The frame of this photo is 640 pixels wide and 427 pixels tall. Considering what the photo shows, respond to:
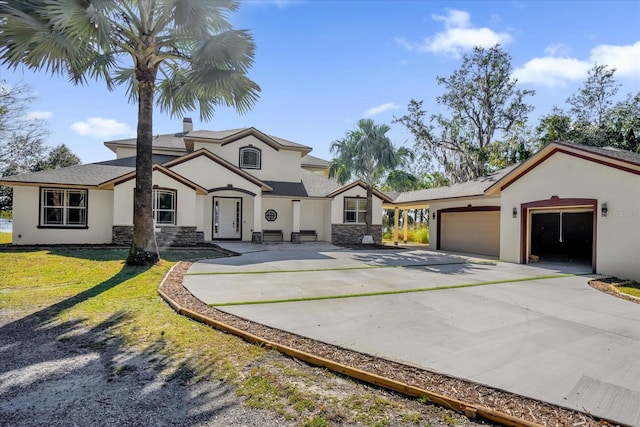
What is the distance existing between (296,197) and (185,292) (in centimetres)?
1302

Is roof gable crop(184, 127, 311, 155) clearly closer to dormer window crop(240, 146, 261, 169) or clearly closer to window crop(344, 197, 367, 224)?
dormer window crop(240, 146, 261, 169)

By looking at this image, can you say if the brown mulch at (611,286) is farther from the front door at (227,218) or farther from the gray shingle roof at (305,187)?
the front door at (227,218)

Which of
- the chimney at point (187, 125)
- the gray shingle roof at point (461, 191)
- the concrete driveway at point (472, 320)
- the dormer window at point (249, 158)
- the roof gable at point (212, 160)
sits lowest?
the concrete driveway at point (472, 320)

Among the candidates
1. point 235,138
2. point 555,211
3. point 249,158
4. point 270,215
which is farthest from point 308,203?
point 555,211

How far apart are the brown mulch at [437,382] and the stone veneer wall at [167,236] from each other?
38.8 feet

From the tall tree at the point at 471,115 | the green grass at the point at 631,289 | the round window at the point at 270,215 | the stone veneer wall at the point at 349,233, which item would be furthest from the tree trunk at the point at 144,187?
the tall tree at the point at 471,115

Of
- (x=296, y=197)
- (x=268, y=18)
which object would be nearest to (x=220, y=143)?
(x=296, y=197)

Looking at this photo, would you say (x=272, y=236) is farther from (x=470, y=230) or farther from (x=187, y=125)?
(x=187, y=125)

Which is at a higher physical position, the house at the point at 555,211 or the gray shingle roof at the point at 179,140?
the gray shingle roof at the point at 179,140

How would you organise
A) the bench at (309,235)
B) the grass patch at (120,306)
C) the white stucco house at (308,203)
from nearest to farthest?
1. the grass patch at (120,306)
2. the white stucco house at (308,203)
3. the bench at (309,235)

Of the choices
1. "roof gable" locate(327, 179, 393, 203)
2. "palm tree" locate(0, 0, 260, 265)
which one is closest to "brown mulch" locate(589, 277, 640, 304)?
"palm tree" locate(0, 0, 260, 265)

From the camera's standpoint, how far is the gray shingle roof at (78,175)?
15.1 m

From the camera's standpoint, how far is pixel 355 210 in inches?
836

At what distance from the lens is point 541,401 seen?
333cm
